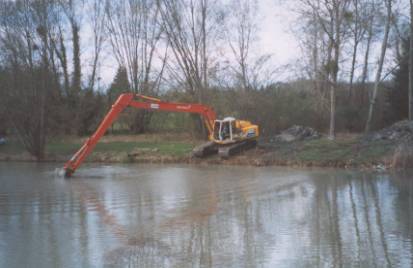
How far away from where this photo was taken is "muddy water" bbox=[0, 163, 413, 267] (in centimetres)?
800

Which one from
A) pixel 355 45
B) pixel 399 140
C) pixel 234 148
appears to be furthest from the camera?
pixel 355 45

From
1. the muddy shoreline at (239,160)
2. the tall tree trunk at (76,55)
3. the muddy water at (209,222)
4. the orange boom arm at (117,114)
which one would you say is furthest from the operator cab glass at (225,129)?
the tall tree trunk at (76,55)

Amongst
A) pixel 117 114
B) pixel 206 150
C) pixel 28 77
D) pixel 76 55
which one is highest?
pixel 76 55

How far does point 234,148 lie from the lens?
26.7m

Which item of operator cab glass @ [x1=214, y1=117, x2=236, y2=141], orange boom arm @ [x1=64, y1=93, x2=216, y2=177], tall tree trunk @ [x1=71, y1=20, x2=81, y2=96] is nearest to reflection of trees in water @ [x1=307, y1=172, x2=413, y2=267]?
orange boom arm @ [x1=64, y1=93, x2=216, y2=177]

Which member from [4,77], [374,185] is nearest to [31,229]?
[374,185]

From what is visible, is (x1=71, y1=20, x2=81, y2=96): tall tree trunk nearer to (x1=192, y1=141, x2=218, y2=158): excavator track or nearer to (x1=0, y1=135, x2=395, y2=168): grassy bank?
(x1=0, y1=135, x2=395, y2=168): grassy bank

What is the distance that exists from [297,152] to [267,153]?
1.50m

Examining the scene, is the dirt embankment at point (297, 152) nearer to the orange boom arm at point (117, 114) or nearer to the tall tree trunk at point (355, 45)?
the orange boom arm at point (117, 114)

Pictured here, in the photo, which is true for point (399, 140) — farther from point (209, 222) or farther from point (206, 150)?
point (209, 222)

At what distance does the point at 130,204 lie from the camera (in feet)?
44.6

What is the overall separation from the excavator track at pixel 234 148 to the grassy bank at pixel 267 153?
27 centimetres

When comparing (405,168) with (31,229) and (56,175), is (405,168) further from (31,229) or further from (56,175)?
(31,229)

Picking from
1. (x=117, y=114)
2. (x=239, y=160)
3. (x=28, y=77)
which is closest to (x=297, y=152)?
(x=239, y=160)
